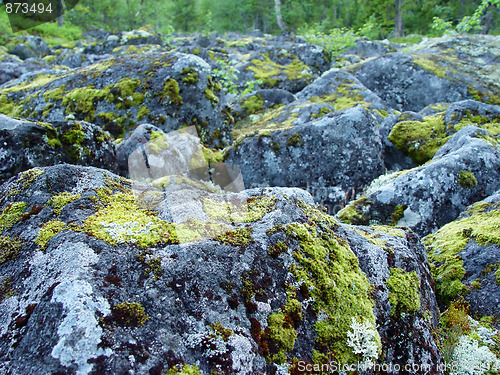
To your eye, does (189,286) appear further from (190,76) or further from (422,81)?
(422,81)

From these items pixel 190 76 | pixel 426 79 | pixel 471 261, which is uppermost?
pixel 190 76

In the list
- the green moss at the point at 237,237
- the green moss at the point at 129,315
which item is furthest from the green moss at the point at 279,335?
the green moss at the point at 129,315

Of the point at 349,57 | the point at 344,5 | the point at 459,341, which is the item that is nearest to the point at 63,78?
the point at 459,341

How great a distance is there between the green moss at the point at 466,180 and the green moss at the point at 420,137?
2.66m

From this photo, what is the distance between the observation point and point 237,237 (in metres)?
3.39

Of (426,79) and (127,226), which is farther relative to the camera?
(426,79)

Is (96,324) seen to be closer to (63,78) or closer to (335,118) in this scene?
(335,118)

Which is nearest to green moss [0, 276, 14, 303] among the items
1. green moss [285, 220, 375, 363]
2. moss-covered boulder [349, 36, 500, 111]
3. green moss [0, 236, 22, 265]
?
green moss [0, 236, 22, 265]

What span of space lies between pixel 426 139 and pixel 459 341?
7.64 m

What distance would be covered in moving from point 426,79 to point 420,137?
7810 mm

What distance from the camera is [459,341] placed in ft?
12.8

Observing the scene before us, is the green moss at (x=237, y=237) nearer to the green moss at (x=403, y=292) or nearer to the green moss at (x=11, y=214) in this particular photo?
the green moss at (x=403, y=292)

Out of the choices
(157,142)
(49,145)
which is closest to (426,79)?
(157,142)

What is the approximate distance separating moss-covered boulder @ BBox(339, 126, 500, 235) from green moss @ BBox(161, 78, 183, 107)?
22.7 ft
